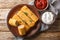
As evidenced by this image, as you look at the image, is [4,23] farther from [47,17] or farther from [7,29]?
[47,17]

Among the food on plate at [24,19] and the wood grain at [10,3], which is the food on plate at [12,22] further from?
the wood grain at [10,3]

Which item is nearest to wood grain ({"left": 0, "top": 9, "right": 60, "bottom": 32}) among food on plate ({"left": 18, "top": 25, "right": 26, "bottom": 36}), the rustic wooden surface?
the rustic wooden surface

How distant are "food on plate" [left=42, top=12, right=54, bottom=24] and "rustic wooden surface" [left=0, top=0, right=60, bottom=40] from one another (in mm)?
58

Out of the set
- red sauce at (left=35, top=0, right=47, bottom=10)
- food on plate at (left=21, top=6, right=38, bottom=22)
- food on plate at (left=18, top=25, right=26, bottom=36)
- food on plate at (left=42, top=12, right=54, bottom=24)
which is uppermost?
red sauce at (left=35, top=0, right=47, bottom=10)

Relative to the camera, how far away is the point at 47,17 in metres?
0.92

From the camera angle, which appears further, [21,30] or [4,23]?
[4,23]

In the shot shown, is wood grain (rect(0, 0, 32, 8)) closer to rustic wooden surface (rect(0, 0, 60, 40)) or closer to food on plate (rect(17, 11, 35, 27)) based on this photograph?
rustic wooden surface (rect(0, 0, 60, 40))

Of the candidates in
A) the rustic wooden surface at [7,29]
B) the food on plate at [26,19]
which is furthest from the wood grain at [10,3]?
the food on plate at [26,19]

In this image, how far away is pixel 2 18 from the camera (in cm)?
100

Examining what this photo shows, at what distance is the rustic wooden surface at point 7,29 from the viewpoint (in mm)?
962

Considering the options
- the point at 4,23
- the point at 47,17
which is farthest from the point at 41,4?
the point at 4,23

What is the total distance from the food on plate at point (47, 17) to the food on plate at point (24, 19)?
0.04 metres

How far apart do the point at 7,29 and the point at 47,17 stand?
0.69ft

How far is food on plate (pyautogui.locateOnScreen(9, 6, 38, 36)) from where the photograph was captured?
92 cm
